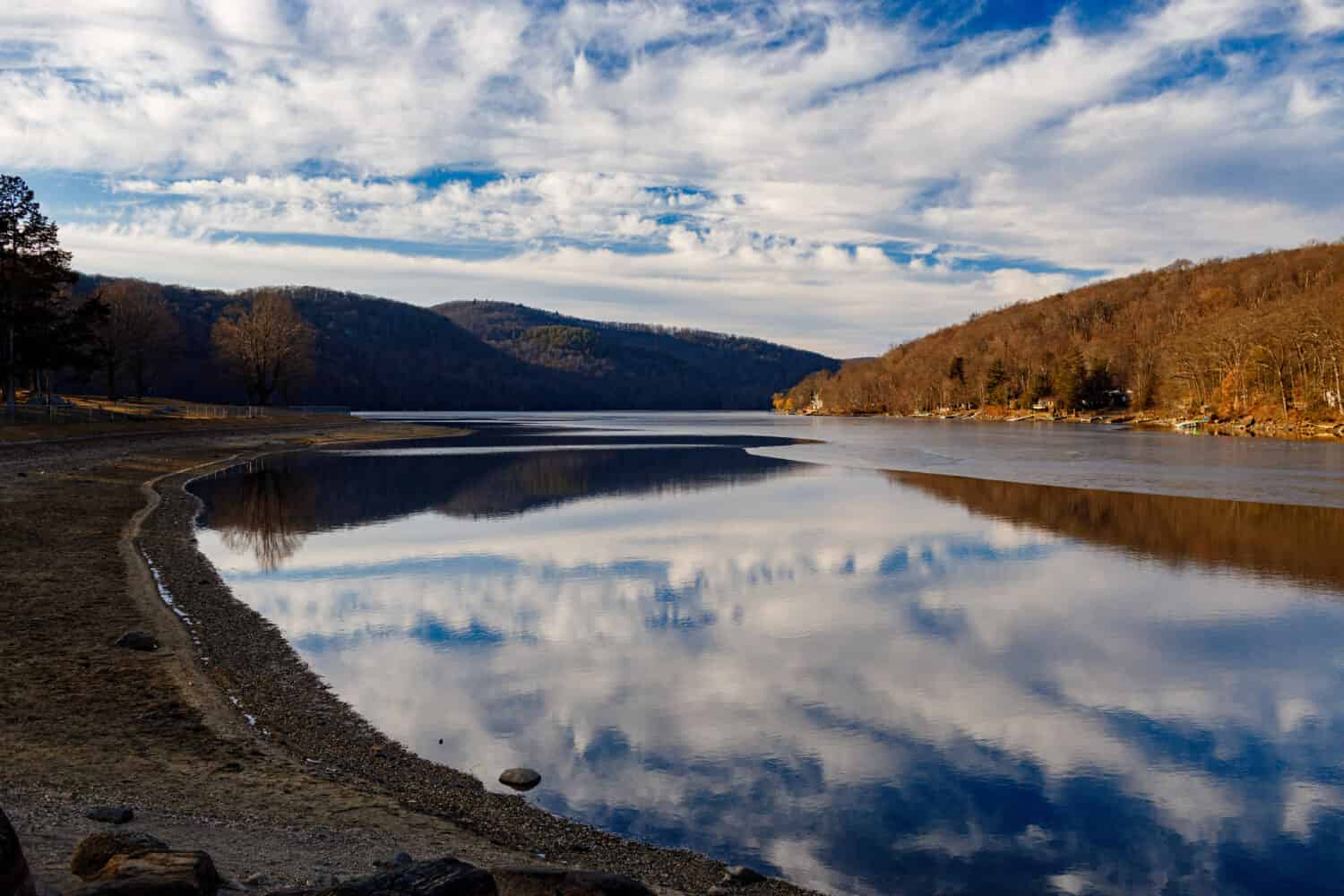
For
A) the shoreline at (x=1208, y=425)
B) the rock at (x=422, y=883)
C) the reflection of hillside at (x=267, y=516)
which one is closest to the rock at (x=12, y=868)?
the rock at (x=422, y=883)

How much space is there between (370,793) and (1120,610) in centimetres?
1246

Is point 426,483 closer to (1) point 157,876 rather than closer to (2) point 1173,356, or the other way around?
(1) point 157,876

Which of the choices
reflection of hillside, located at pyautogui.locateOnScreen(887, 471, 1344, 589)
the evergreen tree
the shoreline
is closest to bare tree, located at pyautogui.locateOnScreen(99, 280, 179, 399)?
the evergreen tree

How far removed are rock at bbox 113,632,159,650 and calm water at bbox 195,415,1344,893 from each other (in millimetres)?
1929

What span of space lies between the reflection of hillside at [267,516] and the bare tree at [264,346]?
43.6 metres

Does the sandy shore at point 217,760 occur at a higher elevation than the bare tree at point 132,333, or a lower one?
lower

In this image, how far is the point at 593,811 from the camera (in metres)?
7.78

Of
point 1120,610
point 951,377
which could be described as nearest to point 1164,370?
point 951,377

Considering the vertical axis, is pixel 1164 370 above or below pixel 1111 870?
above

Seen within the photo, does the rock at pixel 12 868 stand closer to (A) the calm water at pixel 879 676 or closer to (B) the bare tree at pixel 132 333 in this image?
(A) the calm water at pixel 879 676

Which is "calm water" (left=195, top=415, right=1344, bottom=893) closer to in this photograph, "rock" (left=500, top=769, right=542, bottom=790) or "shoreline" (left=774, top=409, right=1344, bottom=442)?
"rock" (left=500, top=769, right=542, bottom=790)

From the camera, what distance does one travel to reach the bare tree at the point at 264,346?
78.4m

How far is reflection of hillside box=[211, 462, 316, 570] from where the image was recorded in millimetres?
21734

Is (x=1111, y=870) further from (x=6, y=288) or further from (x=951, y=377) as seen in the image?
(x=951, y=377)
